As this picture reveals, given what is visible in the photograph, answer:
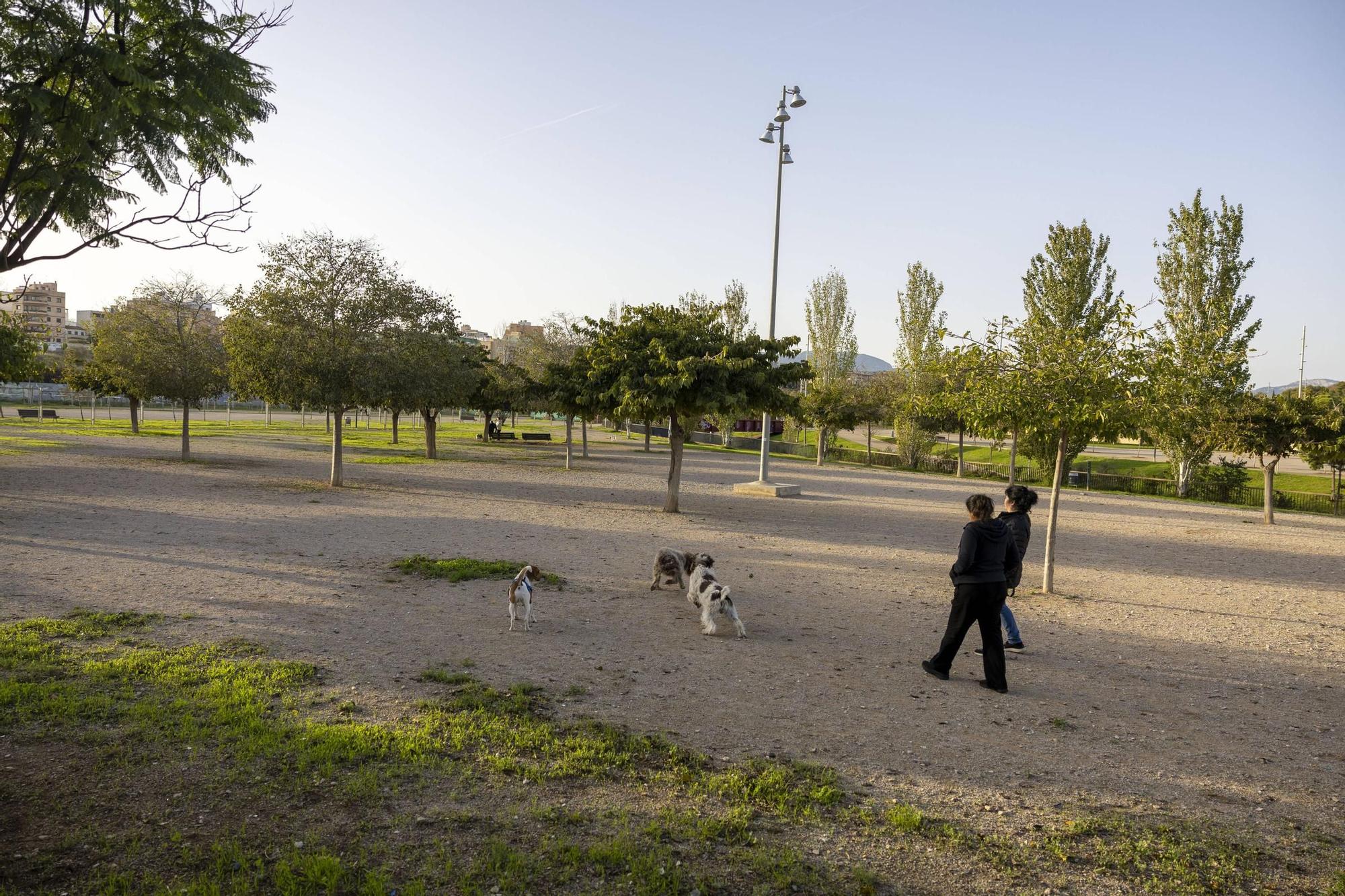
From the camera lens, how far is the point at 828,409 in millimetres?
38719

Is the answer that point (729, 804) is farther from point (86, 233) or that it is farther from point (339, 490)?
point (339, 490)

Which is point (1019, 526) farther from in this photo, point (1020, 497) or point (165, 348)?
point (165, 348)

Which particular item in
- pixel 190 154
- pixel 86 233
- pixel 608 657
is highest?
pixel 190 154

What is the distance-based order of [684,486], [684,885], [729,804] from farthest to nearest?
[684,486], [729,804], [684,885]

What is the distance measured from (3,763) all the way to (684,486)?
20.9 meters

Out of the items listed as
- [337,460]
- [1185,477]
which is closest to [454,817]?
[337,460]

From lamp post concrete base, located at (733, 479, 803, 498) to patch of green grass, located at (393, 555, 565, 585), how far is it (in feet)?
43.0

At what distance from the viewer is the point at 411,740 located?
4.99 meters

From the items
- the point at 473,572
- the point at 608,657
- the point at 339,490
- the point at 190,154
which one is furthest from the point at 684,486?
the point at 190,154

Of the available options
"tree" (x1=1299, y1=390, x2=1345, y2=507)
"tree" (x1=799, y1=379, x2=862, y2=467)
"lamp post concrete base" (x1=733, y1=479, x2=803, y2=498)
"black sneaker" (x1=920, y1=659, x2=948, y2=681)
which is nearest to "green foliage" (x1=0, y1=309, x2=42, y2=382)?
"lamp post concrete base" (x1=733, y1=479, x2=803, y2=498)

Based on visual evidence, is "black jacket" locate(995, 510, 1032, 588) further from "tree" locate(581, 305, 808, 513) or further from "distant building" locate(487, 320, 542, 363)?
"distant building" locate(487, 320, 542, 363)

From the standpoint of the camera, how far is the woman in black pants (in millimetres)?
6473

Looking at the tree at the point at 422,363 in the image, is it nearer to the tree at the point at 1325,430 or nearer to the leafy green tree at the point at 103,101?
the leafy green tree at the point at 103,101

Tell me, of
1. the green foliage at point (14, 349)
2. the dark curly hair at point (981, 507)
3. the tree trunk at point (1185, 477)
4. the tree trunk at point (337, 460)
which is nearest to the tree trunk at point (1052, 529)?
the dark curly hair at point (981, 507)
